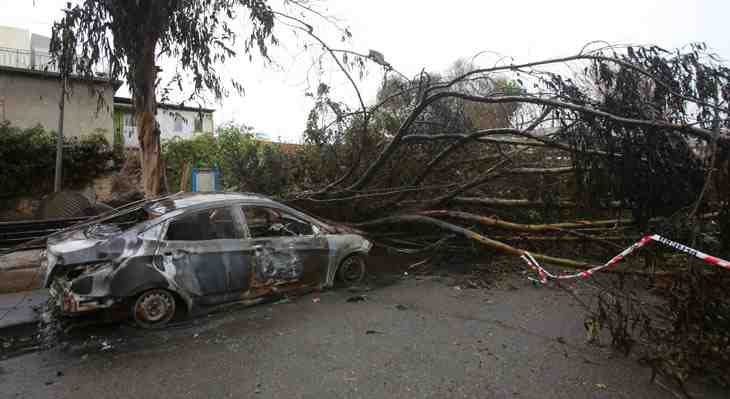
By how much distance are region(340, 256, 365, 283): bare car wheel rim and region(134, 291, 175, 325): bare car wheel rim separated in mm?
2367

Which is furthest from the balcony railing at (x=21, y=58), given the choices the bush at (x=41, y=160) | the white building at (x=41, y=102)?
the bush at (x=41, y=160)

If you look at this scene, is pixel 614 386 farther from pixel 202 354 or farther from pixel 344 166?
pixel 344 166

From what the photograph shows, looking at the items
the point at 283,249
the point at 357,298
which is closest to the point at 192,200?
the point at 283,249

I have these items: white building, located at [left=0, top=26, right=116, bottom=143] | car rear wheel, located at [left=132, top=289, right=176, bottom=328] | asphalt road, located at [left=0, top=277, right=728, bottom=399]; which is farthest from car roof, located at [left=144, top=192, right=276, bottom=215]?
white building, located at [left=0, top=26, right=116, bottom=143]

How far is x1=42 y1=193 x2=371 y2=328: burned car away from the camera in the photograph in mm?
3736

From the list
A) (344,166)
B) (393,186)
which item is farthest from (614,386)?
(344,166)

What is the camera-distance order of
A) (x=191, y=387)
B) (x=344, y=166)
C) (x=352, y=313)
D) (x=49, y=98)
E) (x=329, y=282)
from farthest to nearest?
(x=49, y=98)
(x=344, y=166)
(x=329, y=282)
(x=352, y=313)
(x=191, y=387)

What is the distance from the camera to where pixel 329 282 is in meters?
5.51

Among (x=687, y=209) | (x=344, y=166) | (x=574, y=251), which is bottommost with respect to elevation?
(x=574, y=251)

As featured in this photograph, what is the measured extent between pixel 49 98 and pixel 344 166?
15.2 m

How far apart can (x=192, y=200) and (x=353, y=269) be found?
2.51 m

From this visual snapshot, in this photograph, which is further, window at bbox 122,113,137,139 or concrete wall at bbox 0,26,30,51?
concrete wall at bbox 0,26,30,51

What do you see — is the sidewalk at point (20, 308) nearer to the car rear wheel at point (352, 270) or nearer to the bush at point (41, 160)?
the car rear wheel at point (352, 270)

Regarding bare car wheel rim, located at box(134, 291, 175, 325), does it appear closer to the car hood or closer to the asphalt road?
the asphalt road
